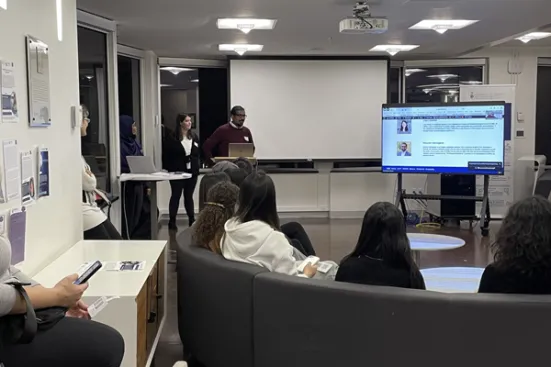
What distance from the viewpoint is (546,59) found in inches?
342

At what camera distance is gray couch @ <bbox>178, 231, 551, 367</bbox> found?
2295mm

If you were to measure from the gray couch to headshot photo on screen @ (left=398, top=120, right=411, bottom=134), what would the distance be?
15.8 feet

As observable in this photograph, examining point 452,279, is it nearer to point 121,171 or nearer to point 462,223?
point 121,171

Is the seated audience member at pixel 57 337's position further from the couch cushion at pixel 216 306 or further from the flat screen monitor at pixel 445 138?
the flat screen monitor at pixel 445 138

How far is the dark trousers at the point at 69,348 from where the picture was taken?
6.07 ft

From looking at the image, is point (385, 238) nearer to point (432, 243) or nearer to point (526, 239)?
point (526, 239)

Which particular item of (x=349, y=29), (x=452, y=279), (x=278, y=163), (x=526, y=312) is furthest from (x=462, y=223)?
(x=526, y=312)

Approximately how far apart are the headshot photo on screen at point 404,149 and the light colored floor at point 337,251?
105cm

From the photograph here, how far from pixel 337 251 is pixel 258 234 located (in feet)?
11.6

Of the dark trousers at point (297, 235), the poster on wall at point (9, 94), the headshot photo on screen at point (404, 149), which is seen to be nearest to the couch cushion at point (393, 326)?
the poster on wall at point (9, 94)

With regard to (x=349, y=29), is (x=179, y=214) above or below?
below

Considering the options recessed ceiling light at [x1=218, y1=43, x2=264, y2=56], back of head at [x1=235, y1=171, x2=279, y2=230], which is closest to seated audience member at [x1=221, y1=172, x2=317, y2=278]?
back of head at [x1=235, y1=171, x2=279, y2=230]

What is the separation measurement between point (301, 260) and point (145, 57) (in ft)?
18.5

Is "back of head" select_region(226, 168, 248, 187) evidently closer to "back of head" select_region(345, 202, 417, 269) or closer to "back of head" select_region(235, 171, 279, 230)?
"back of head" select_region(235, 171, 279, 230)
